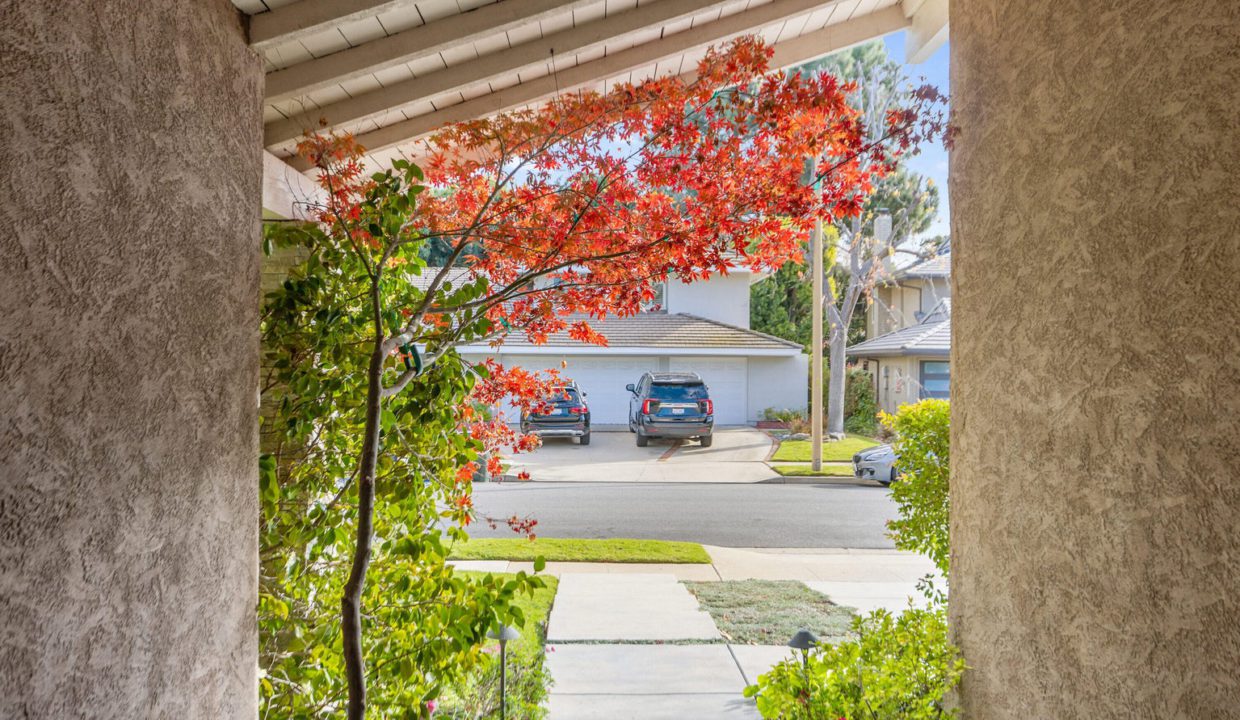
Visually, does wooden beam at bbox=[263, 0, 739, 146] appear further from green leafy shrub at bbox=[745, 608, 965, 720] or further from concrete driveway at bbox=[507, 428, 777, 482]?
concrete driveway at bbox=[507, 428, 777, 482]

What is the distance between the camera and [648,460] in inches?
611

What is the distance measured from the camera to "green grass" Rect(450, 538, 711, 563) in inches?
324

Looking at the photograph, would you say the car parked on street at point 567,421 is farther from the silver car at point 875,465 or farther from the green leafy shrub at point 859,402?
the green leafy shrub at point 859,402

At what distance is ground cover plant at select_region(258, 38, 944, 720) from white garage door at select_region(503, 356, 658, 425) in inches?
603

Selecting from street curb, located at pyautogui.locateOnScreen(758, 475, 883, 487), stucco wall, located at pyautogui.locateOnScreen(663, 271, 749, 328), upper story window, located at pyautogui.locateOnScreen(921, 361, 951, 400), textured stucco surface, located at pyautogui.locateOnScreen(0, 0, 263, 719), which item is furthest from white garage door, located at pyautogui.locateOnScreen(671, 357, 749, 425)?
textured stucco surface, located at pyautogui.locateOnScreen(0, 0, 263, 719)

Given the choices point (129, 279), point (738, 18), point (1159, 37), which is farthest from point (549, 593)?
point (1159, 37)

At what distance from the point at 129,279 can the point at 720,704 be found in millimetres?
4031

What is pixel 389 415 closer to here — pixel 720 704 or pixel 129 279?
pixel 129 279

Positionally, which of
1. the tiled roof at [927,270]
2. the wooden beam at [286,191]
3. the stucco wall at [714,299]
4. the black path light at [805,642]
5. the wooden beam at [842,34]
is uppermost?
the tiled roof at [927,270]

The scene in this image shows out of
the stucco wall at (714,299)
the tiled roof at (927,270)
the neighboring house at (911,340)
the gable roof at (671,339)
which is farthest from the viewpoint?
the stucco wall at (714,299)

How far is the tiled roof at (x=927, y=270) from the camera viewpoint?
1962 cm

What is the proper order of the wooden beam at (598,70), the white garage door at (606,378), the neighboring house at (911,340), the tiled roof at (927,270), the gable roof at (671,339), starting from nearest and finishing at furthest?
the wooden beam at (598,70) → the neighboring house at (911,340) → the gable roof at (671,339) → the white garage door at (606,378) → the tiled roof at (927,270)

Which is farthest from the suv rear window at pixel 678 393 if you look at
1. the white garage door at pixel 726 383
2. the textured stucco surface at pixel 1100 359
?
the textured stucco surface at pixel 1100 359

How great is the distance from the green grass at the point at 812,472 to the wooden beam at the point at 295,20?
12.4m
